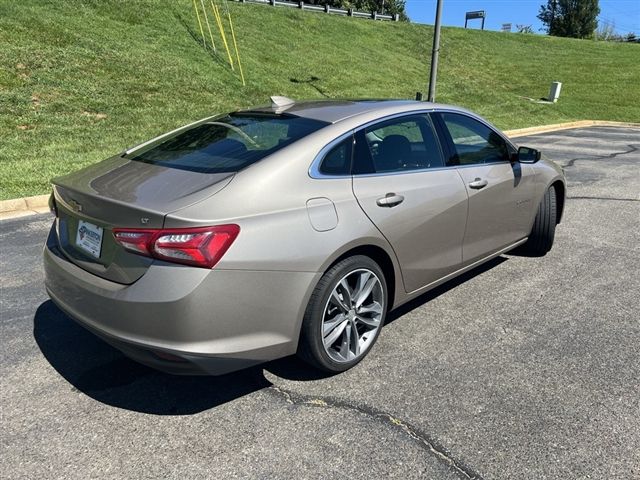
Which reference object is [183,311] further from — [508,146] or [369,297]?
[508,146]

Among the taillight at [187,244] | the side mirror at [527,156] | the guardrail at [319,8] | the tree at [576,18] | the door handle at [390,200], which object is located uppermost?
the tree at [576,18]

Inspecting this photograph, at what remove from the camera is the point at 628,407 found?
289 cm

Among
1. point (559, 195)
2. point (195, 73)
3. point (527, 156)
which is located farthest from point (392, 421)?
point (195, 73)

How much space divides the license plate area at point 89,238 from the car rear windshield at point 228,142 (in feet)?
1.85

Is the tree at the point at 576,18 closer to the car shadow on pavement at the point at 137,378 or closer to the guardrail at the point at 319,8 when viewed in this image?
the guardrail at the point at 319,8

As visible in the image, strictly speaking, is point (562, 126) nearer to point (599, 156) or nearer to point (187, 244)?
point (599, 156)

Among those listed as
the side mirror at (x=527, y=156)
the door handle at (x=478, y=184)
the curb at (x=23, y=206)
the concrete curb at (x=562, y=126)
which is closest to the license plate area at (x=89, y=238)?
the door handle at (x=478, y=184)

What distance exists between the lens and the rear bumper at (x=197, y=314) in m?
2.43

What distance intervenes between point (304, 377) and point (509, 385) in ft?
3.91

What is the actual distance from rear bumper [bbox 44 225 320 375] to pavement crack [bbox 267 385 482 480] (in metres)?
0.34

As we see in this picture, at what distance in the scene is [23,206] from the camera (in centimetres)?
648

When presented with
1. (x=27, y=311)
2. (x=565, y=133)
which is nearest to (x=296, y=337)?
(x=27, y=311)

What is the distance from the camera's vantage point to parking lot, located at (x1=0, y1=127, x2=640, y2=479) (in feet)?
8.08

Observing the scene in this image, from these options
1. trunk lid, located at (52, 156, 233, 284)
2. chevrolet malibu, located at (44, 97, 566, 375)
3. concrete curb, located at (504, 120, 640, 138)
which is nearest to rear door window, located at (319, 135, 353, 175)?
chevrolet malibu, located at (44, 97, 566, 375)
